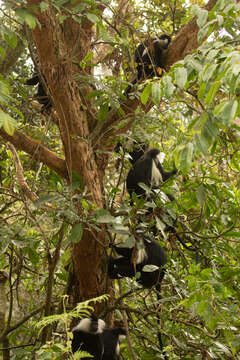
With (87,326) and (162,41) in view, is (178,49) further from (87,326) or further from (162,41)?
(87,326)

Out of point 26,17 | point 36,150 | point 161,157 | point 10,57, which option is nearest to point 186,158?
point 26,17

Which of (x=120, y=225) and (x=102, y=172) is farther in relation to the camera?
(x=102, y=172)

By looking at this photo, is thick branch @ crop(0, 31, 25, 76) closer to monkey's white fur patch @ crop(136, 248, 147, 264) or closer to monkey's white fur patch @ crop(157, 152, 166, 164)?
monkey's white fur patch @ crop(157, 152, 166, 164)

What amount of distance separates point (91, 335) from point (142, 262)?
54 cm

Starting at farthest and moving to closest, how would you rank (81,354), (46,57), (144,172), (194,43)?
1. (144,172)
2. (194,43)
3. (46,57)
4. (81,354)

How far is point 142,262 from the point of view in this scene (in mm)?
2227

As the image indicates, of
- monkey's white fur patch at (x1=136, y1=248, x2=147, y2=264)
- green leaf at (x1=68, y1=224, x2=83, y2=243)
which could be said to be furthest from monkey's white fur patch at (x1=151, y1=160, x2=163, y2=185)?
green leaf at (x1=68, y1=224, x2=83, y2=243)

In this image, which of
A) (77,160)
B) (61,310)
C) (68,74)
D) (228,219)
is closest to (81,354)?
(61,310)

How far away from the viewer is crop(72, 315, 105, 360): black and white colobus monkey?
6.23ft

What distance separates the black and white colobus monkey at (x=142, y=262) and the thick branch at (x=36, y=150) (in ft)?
2.01

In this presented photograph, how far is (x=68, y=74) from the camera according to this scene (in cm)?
200

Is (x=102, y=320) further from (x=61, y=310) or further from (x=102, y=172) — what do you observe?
(x=102, y=172)

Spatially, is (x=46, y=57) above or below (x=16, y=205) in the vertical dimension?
above

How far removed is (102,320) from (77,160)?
37.1 inches
